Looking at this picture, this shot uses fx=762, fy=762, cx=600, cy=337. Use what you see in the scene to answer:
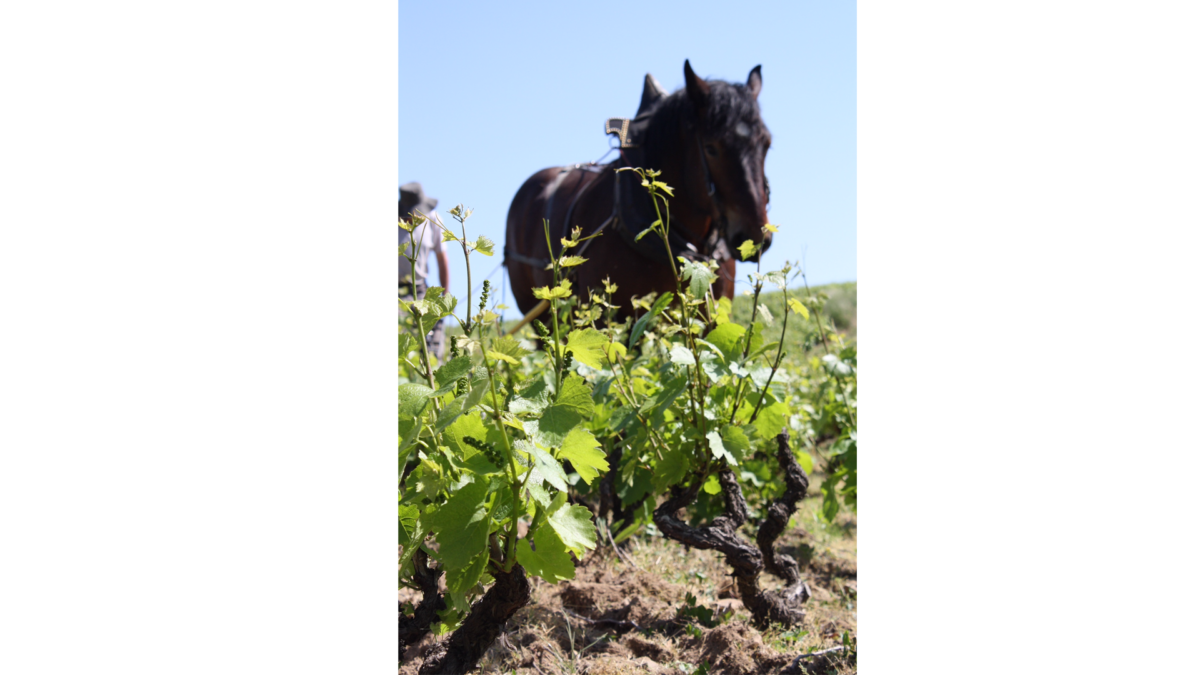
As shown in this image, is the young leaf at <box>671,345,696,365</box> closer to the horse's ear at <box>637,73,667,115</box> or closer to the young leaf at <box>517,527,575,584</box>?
the young leaf at <box>517,527,575,584</box>

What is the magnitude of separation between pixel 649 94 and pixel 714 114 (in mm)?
1391

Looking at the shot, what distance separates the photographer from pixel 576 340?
1251 mm

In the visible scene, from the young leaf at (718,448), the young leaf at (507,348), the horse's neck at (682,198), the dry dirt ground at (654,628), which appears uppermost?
the horse's neck at (682,198)

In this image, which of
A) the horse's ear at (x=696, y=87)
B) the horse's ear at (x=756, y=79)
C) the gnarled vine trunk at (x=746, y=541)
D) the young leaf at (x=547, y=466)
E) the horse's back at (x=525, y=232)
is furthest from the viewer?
the horse's back at (x=525, y=232)

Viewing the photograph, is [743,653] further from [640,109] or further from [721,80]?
[640,109]

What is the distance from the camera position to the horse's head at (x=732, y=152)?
319 centimetres

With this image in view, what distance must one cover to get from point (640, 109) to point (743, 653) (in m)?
3.60

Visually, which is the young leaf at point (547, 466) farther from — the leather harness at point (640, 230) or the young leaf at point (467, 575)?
the leather harness at point (640, 230)

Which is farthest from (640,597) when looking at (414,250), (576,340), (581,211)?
(581,211)

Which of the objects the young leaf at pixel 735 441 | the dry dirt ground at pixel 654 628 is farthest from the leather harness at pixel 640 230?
the young leaf at pixel 735 441

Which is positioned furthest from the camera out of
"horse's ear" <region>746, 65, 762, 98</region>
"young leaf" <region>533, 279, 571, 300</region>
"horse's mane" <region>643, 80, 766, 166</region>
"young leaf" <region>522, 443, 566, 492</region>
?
"horse's ear" <region>746, 65, 762, 98</region>

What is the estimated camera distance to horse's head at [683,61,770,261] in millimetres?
3193

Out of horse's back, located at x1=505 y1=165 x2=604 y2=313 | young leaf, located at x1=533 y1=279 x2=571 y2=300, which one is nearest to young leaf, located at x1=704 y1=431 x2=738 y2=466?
young leaf, located at x1=533 y1=279 x2=571 y2=300
